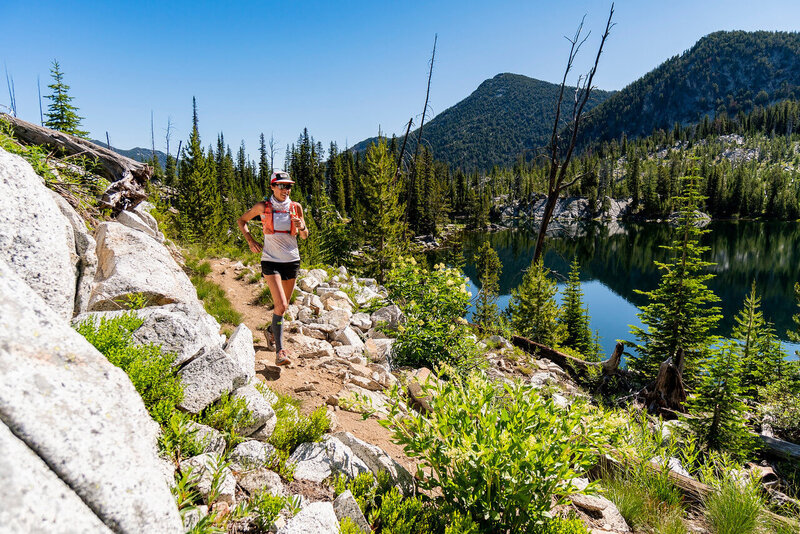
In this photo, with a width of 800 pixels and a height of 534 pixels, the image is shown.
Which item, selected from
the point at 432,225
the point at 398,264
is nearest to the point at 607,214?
the point at 432,225

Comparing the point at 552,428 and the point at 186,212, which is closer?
the point at 552,428

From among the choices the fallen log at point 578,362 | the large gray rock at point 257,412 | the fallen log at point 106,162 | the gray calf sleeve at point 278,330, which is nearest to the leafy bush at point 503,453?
the large gray rock at point 257,412

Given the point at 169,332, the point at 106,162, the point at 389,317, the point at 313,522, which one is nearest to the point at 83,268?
the point at 169,332

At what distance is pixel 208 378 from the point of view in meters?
3.11

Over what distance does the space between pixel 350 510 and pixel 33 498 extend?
1855mm

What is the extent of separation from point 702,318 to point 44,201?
41.1 feet

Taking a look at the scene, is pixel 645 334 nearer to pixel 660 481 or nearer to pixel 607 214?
pixel 660 481

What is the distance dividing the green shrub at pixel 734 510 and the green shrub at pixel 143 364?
15.0 ft

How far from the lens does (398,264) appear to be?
7629 mm

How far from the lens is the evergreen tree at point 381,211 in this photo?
1827cm

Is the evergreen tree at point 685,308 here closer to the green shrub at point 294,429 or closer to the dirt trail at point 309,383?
the dirt trail at point 309,383

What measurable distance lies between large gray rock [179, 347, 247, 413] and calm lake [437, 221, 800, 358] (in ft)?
38.5

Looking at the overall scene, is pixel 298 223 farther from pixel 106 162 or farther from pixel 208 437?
pixel 106 162

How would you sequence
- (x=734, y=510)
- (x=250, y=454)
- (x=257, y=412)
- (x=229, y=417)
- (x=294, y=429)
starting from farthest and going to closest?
(x=734, y=510)
(x=294, y=429)
(x=257, y=412)
(x=229, y=417)
(x=250, y=454)
